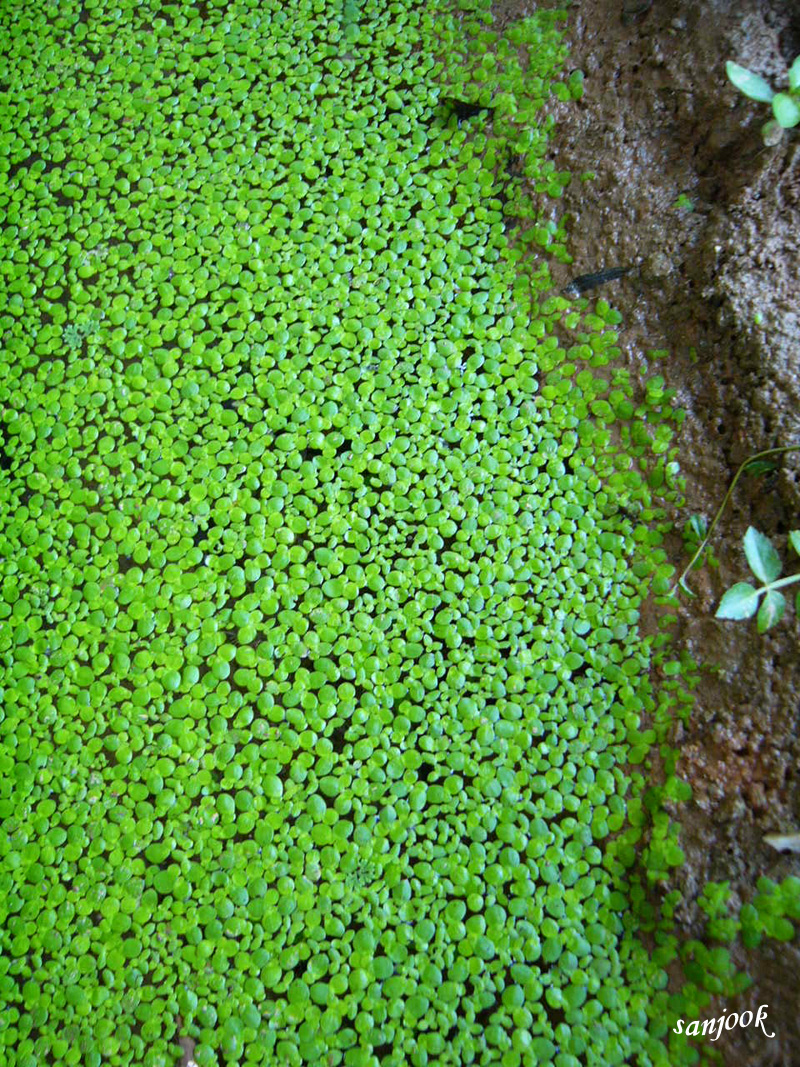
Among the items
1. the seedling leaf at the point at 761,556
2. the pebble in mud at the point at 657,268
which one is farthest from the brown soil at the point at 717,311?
the seedling leaf at the point at 761,556

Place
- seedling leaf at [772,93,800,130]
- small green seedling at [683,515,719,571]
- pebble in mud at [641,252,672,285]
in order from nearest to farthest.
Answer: seedling leaf at [772,93,800,130] → small green seedling at [683,515,719,571] → pebble in mud at [641,252,672,285]

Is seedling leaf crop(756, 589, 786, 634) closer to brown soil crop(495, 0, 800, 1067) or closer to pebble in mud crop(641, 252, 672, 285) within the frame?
brown soil crop(495, 0, 800, 1067)

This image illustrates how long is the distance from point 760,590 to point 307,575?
851 millimetres

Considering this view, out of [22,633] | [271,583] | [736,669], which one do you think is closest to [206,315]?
[271,583]

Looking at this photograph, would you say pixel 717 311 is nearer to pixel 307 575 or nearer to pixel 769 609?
pixel 769 609

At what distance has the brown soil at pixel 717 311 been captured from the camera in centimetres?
139

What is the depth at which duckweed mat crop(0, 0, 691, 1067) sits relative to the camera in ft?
4.79

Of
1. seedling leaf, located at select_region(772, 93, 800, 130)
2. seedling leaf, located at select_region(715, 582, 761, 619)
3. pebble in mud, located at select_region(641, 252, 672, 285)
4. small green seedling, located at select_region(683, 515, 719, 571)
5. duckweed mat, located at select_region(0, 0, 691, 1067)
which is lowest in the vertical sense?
duckweed mat, located at select_region(0, 0, 691, 1067)

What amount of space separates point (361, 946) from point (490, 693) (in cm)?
49

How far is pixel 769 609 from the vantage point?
4.56 feet

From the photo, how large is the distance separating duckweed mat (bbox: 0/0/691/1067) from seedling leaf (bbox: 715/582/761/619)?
0.90 ft

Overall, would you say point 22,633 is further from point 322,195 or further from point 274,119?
point 274,119

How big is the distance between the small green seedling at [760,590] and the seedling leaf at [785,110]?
0.73 meters

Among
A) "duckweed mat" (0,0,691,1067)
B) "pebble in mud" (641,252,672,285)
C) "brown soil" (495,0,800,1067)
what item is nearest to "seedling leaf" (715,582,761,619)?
"brown soil" (495,0,800,1067)
